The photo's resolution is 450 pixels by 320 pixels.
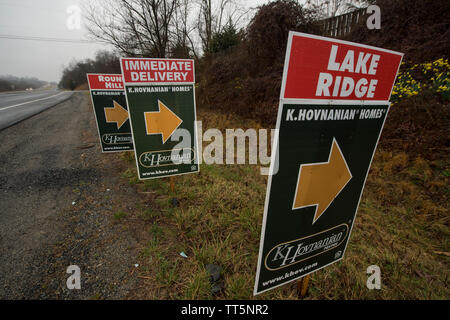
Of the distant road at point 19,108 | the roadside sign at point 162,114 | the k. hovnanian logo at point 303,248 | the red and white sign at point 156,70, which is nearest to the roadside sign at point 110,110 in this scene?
the roadside sign at point 162,114

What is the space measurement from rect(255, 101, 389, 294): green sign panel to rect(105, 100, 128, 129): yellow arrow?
3.86 meters

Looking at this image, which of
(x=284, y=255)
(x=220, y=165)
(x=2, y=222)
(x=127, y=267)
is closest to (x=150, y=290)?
(x=127, y=267)

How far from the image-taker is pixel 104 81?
375 cm

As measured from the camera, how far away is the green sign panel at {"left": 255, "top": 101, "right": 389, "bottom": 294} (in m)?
1.04

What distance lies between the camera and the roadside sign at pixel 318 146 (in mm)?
957

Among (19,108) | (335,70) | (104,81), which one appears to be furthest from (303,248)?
(19,108)

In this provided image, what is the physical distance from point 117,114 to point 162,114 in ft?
5.50

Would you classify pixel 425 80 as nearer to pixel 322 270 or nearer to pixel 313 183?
pixel 322 270

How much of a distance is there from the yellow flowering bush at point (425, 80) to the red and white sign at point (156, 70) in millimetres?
4605

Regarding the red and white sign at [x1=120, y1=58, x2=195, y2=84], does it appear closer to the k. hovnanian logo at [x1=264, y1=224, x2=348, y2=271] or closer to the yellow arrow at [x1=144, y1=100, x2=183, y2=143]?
the yellow arrow at [x1=144, y1=100, x2=183, y2=143]

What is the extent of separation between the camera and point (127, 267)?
2037mm

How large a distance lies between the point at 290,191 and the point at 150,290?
1683 millimetres

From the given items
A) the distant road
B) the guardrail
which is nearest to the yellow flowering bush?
the guardrail

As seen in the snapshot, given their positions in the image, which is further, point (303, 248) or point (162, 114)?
point (162, 114)
